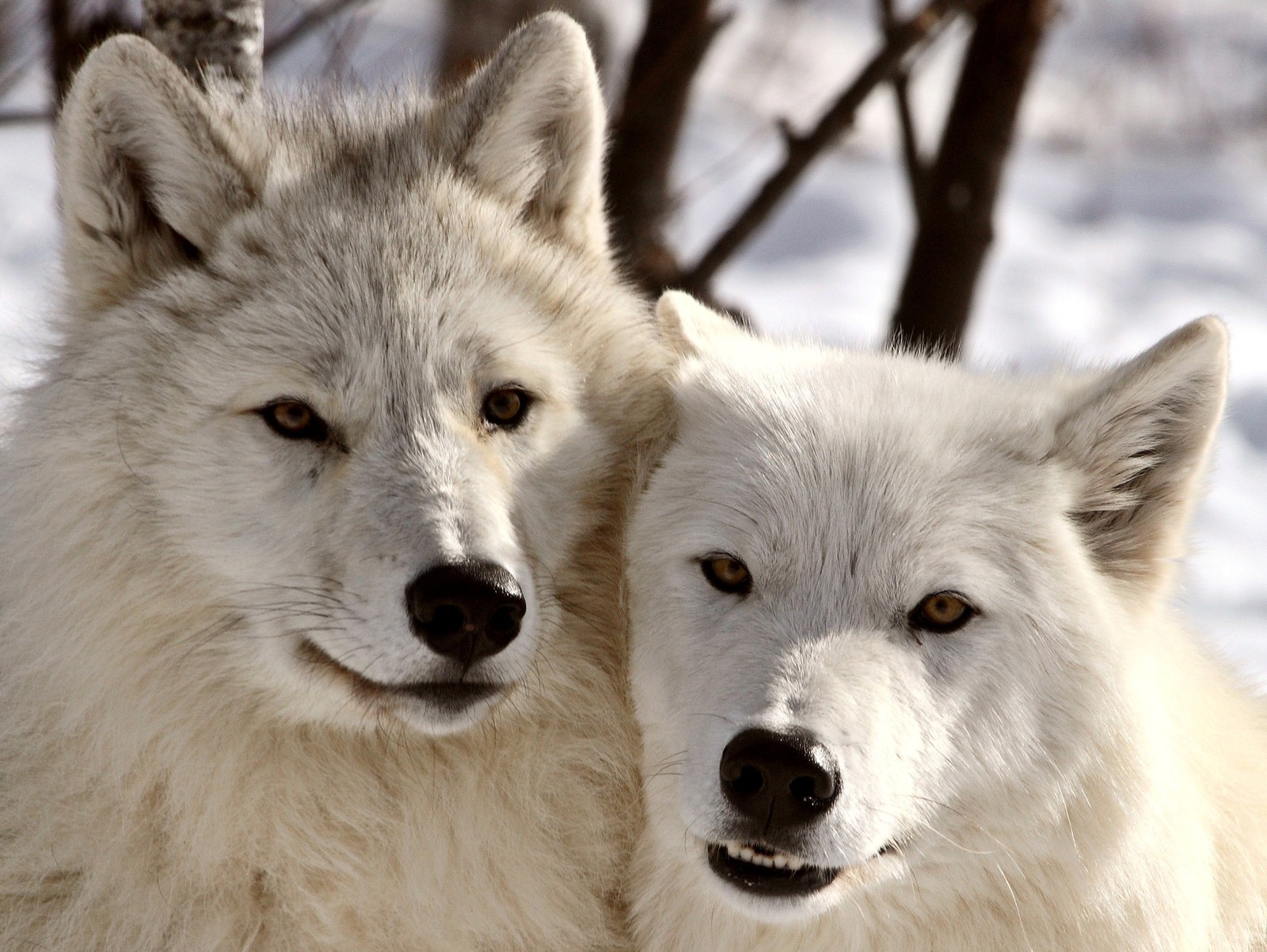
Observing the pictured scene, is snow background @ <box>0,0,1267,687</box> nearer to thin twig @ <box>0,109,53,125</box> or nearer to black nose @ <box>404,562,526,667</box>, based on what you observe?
thin twig @ <box>0,109,53,125</box>

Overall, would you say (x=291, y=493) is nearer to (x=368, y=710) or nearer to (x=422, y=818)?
(x=368, y=710)

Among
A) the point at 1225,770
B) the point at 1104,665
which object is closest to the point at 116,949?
the point at 1104,665

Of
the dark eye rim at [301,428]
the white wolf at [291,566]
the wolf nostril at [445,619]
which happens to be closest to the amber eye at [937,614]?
the white wolf at [291,566]

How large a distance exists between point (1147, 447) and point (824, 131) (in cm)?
289

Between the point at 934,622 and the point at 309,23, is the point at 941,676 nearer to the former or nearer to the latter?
the point at 934,622

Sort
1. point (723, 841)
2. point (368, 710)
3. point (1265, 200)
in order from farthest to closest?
point (1265, 200) → point (368, 710) → point (723, 841)

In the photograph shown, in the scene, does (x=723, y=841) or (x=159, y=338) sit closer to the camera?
(x=723, y=841)

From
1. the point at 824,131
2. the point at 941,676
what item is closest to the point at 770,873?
the point at 941,676

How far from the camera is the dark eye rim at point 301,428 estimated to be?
2.95 m

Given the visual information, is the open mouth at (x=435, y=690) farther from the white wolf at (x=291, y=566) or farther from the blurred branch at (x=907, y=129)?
the blurred branch at (x=907, y=129)

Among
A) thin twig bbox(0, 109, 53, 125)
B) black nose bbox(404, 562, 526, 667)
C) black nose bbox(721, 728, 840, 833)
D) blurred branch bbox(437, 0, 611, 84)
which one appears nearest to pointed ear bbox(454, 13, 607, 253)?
black nose bbox(404, 562, 526, 667)

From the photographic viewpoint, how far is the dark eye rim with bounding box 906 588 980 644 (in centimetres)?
290

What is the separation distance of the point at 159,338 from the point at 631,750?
4.60 ft

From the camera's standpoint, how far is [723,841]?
270cm
